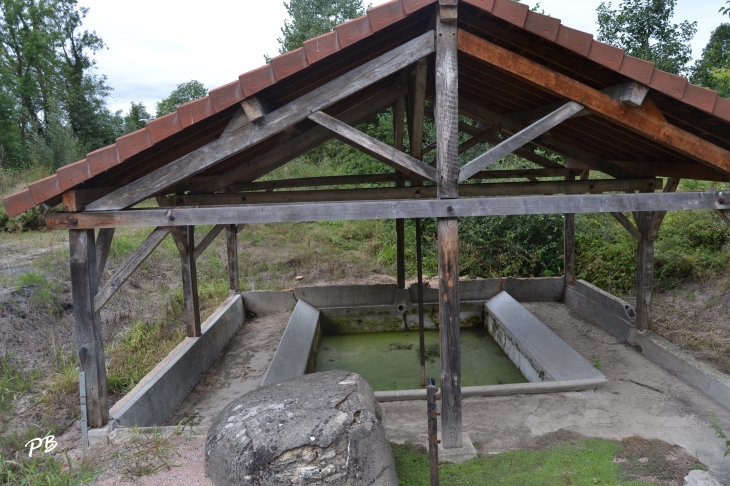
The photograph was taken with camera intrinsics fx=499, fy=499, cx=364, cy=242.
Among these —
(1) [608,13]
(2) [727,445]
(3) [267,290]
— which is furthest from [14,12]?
(2) [727,445]

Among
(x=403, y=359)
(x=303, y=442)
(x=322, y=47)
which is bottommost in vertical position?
(x=403, y=359)

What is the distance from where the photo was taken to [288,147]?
664 cm

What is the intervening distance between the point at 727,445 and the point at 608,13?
14.0 metres

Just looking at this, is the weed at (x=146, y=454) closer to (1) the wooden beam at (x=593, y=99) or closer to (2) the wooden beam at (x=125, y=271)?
(2) the wooden beam at (x=125, y=271)

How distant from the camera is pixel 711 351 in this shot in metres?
6.43

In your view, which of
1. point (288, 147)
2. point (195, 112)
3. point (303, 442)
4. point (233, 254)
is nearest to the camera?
point (303, 442)

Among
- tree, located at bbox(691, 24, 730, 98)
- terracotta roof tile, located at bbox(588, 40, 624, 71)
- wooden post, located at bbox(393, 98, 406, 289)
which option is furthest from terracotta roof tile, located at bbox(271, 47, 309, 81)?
tree, located at bbox(691, 24, 730, 98)

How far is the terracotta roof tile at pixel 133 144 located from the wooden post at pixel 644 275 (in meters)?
6.25

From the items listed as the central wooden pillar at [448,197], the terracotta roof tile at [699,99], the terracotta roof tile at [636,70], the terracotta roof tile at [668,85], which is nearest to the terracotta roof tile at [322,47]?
the central wooden pillar at [448,197]

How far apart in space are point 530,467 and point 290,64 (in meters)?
3.76

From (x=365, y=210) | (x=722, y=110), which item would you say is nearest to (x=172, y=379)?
(x=365, y=210)

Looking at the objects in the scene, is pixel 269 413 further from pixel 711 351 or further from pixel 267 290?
pixel 267 290

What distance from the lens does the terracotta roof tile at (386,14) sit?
365cm

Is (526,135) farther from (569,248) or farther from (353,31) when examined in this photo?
(569,248)
